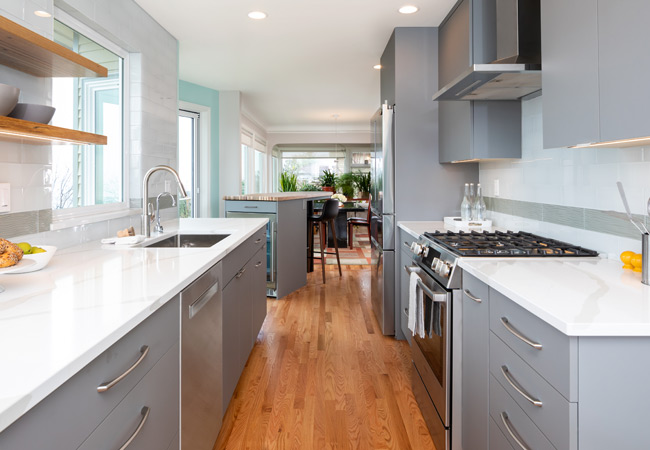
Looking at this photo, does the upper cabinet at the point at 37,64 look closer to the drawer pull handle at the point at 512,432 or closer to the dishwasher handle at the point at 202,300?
the dishwasher handle at the point at 202,300

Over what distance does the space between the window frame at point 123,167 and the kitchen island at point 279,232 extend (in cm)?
157

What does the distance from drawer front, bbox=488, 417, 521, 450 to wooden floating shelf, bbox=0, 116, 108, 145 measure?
1.78 metres

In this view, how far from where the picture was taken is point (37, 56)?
5.39 feet

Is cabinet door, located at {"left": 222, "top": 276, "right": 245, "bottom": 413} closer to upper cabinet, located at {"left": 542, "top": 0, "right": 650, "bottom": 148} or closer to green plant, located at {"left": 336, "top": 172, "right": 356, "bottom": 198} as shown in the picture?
upper cabinet, located at {"left": 542, "top": 0, "right": 650, "bottom": 148}

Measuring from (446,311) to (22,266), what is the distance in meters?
1.57

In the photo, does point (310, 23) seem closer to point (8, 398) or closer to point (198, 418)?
point (198, 418)

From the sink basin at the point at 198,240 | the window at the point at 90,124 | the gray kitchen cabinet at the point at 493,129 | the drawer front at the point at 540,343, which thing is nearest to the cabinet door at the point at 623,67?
the drawer front at the point at 540,343

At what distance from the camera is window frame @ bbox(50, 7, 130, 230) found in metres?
2.28

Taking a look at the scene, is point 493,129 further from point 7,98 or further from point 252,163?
point 252,163

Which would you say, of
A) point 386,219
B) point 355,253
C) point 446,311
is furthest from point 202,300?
point 355,253

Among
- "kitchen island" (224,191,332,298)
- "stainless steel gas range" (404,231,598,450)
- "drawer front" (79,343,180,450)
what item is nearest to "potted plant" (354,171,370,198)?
"kitchen island" (224,191,332,298)

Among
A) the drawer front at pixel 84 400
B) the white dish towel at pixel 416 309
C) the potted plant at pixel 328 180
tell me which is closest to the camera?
the drawer front at pixel 84 400

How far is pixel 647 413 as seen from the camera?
3.33 feet

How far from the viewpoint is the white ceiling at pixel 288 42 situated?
3.15 m
